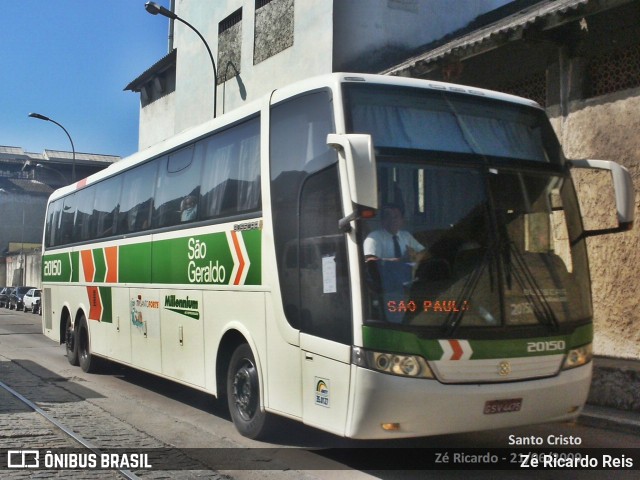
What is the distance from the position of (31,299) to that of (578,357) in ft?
124

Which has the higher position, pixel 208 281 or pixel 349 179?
pixel 349 179

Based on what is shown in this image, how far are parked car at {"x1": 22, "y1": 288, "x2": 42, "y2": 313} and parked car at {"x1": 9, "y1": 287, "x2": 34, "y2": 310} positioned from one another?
1.53 metres

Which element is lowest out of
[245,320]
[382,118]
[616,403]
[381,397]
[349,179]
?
[616,403]

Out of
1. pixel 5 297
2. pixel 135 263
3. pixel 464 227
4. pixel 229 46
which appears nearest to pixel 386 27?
pixel 229 46

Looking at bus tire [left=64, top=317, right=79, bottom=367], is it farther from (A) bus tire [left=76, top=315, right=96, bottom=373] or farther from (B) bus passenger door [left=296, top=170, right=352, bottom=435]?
(B) bus passenger door [left=296, top=170, right=352, bottom=435]

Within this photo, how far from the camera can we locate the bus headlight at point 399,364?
18.1 feet

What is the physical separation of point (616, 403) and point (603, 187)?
10.9ft

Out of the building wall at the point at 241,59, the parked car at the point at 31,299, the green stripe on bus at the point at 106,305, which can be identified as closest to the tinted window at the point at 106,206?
the green stripe on bus at the point at 106,305

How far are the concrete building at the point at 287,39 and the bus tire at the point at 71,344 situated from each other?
9.15 meters

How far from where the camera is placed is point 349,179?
5730mm

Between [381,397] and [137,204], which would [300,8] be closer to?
[137,204]

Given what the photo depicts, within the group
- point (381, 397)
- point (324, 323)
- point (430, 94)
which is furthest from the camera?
point (430, 94)

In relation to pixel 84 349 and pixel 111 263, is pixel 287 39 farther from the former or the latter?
pixel 111 263

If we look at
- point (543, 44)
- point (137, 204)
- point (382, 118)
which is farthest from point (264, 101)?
point (543, 44)
